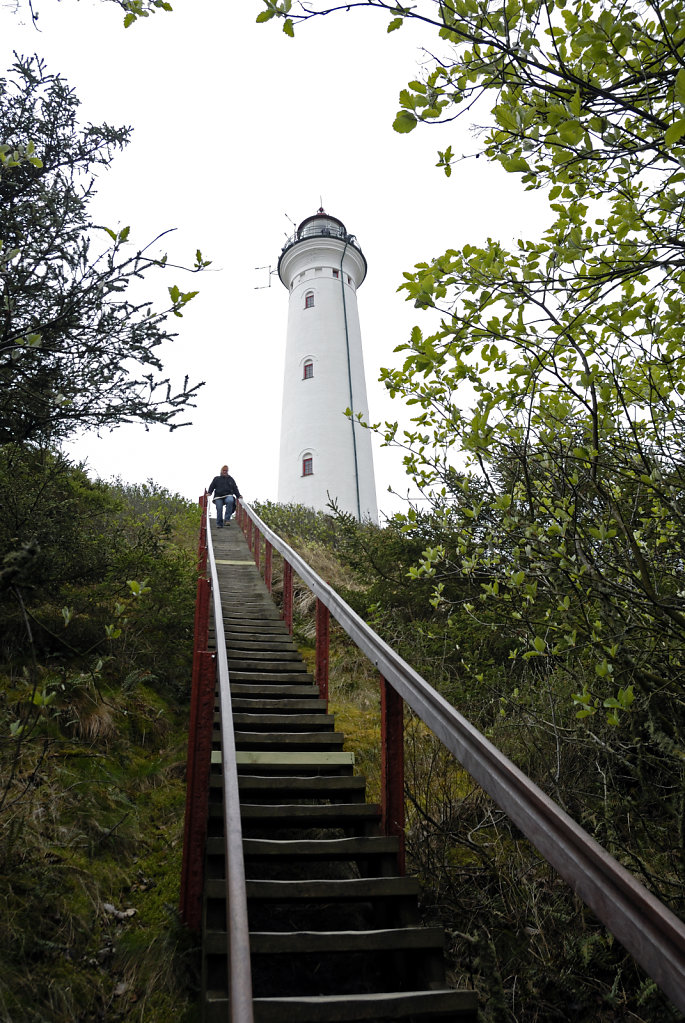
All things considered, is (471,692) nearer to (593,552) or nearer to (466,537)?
(466,537)

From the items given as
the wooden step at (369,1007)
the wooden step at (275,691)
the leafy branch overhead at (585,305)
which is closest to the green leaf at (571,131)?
the leafy branch overhead at (585,305)

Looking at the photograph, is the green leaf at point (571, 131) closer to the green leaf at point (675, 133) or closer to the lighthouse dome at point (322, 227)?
the green leaf at point (675, 133)

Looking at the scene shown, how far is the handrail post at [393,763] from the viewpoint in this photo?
10.6ft

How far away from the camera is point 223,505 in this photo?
1584cm

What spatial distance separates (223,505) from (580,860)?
48.5ft

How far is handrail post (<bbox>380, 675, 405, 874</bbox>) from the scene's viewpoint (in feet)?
10.6

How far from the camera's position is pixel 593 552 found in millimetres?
4016

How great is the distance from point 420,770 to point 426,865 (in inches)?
40.8

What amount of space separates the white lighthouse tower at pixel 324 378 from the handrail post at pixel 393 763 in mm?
16310

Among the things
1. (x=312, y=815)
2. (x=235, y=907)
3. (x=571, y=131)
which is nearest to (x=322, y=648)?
(x=312, y=815)

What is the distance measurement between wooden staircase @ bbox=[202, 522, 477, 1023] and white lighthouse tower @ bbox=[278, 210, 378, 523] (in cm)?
1562

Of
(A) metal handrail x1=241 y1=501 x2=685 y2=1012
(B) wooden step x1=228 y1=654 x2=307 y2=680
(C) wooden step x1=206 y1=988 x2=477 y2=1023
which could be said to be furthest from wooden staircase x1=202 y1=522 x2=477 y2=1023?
(A) metal handrail x1=241 y1=501 x2=685 y2=1012

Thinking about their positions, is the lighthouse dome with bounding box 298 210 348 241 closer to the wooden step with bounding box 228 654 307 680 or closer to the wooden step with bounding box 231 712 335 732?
the wooden step with bounding box 228 654 307 680

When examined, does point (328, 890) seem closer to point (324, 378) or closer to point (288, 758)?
point (288, 758)
